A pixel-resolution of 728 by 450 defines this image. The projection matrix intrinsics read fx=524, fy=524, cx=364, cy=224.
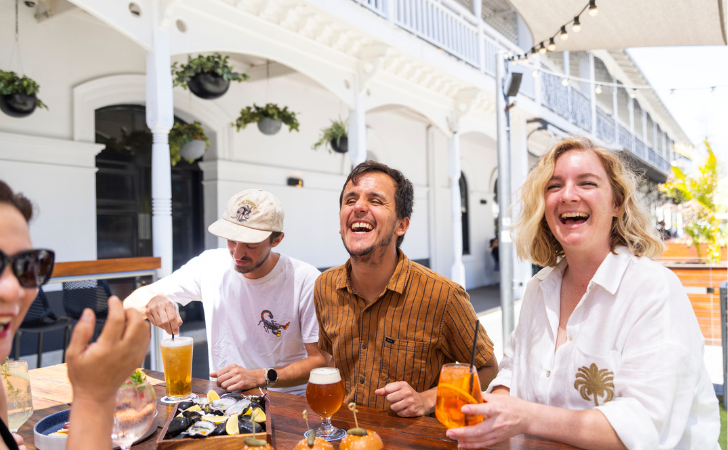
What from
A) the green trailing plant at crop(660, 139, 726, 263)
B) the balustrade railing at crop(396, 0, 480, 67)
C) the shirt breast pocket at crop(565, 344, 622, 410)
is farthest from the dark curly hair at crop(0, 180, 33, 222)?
the green trailing plant at crop(660, 139, 726, 263)

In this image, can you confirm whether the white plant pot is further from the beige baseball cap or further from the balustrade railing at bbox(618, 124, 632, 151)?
the balustrade railing at bbox(618, 124, 632, 151)

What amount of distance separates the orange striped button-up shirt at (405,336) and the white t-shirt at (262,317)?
1.44 ft

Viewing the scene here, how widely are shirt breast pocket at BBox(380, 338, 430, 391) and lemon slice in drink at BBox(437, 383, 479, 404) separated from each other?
1.93 ft

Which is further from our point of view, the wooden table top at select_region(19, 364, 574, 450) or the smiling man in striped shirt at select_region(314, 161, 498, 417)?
the smiling man in striped shirt at select_region(314, 161, 498, 417)

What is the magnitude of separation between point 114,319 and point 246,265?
1.61 meters

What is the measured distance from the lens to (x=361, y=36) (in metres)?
5.99

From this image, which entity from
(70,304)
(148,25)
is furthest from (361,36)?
(70,304)

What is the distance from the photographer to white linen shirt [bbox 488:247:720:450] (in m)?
1.27

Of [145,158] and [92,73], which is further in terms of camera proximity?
[145,158]

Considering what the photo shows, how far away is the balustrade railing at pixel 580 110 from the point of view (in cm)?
1259

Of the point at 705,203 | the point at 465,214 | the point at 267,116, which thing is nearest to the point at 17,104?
the point at 267,116

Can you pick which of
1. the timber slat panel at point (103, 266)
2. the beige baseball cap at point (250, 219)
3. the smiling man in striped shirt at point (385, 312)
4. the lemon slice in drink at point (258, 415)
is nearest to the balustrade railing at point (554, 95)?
the timber slat panel at point (103, 266)

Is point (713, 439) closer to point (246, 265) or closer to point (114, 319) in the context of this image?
point (114, 319)

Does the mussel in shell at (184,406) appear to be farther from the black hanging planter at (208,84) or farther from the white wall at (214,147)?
the white wall at (214,147)
